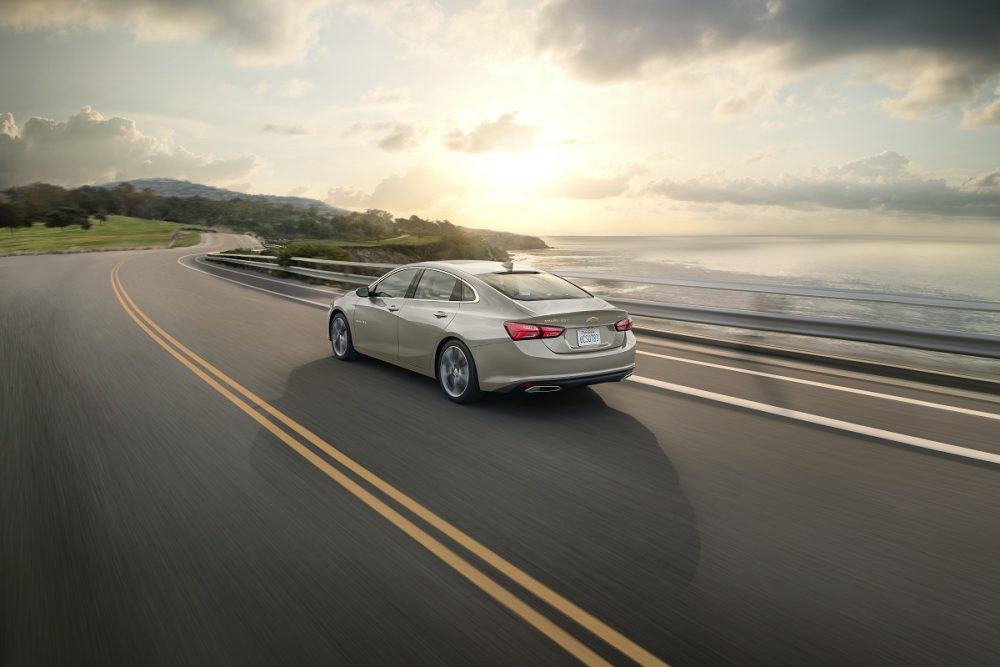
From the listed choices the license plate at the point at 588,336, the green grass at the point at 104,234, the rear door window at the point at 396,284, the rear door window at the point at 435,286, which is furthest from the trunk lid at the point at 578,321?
the green grass at the point at 104,234

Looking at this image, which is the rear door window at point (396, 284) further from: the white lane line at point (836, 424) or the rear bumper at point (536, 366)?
the white lane line at point (836, 424)

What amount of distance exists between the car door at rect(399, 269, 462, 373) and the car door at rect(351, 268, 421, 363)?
0.57ft

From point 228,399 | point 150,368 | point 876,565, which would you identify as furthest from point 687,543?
point 150,368

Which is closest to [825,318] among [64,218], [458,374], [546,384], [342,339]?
[546,384]

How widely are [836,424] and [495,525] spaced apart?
386 centimetres

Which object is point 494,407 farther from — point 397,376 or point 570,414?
point 397,376

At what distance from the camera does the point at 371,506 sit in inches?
161

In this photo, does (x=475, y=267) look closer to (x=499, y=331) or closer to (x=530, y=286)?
(x=530, y=286)

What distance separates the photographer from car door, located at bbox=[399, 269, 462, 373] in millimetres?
6957

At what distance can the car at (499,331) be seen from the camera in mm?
6074

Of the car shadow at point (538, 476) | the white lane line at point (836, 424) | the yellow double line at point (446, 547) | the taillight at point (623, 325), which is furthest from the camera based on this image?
the taillight at point (623, 325)

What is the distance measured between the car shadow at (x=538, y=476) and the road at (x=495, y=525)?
0.08ft

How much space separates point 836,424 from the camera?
5945 mm

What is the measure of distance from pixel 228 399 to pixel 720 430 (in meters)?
5.06
